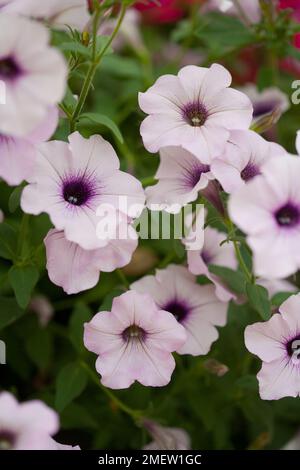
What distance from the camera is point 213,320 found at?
0.87 m

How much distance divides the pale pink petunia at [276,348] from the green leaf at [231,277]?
0.32ft

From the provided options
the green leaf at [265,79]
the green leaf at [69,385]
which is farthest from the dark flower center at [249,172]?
the green leaf at [265,79]

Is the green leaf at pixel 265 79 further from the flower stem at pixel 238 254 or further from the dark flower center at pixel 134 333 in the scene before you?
the dark flower center at pixel 134 333

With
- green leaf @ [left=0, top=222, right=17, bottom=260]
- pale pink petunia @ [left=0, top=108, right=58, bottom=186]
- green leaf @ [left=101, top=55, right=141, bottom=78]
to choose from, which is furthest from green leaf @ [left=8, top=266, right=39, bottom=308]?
green leaf @ [left=101, top=55, right=141, bottom=78]

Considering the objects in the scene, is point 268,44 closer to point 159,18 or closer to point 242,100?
point 242,100

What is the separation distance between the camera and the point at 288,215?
69 cm

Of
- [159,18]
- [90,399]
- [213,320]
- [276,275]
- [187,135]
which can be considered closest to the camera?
[276,275]

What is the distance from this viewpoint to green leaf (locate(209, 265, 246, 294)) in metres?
0.87

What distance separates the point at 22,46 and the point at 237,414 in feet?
2.38

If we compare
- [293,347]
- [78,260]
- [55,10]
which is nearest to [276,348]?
[293,347]

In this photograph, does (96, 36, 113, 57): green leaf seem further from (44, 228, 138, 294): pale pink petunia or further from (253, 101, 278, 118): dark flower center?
(253, 101, 278, 118): dark flower center

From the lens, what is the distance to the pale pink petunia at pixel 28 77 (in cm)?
63
